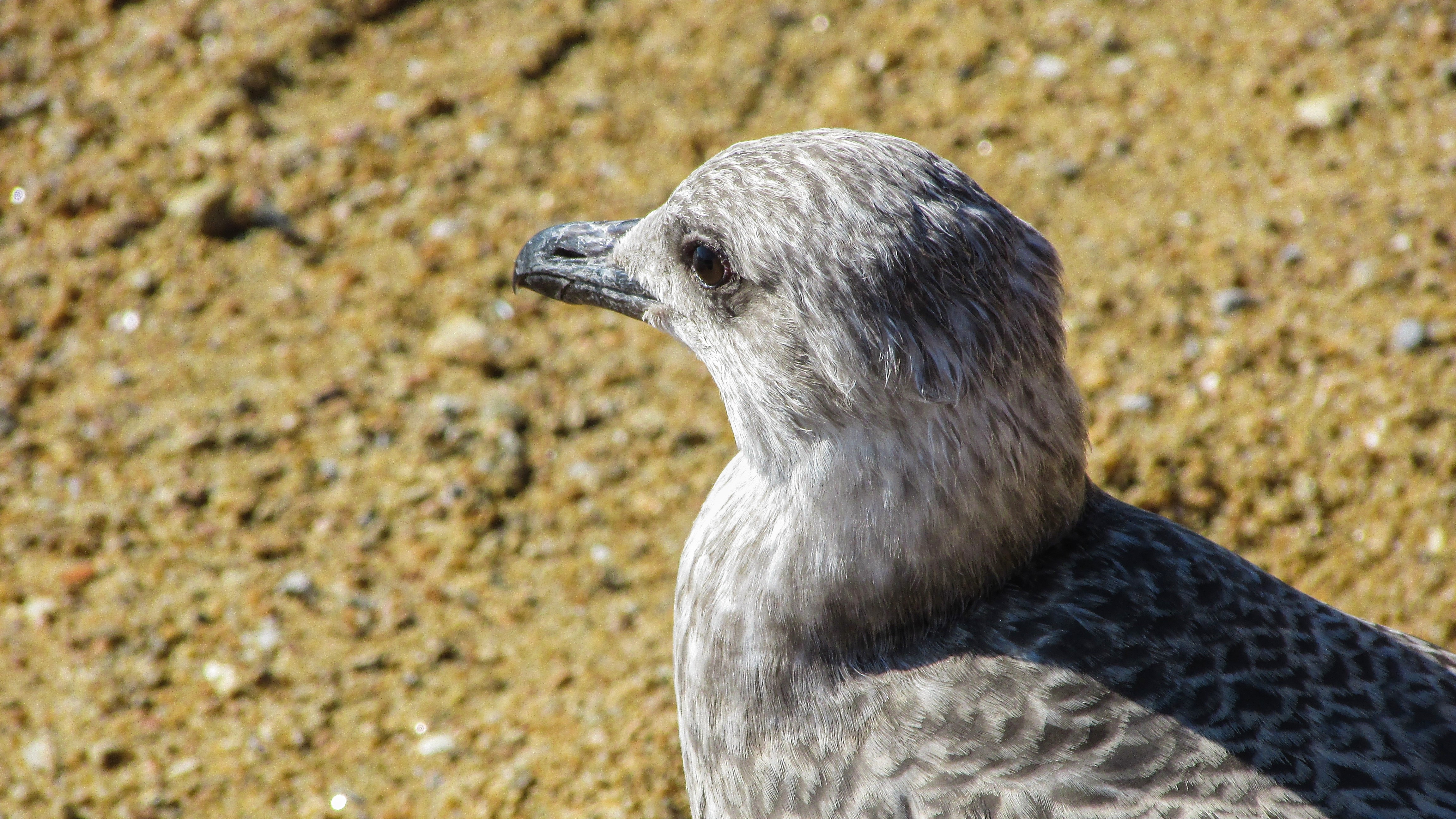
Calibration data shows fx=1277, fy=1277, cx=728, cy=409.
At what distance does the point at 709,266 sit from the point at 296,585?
2038mm

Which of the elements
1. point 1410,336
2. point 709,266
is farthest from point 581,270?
point 1410,336

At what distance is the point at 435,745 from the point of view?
139 inches

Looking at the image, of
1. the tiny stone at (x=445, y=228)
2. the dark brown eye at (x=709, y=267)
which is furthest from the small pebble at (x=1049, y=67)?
the dark brown eye at (x=709, y=267)

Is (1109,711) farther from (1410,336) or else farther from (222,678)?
(222,678)

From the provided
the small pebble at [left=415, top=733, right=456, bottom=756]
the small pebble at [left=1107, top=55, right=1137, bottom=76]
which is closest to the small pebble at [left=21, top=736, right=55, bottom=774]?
the small pebble at [left=415, top=733, right=456, bottom=756]

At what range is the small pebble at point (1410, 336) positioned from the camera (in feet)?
13.3

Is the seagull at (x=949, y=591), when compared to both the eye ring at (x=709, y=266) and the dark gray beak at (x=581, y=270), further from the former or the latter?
the dark gray beak at (x=581, y=270)

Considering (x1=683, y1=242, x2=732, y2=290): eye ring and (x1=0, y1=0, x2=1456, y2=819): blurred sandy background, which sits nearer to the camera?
(x1=683, y1=242, x2=732, y2=290): eye ring

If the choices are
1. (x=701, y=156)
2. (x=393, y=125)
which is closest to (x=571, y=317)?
(x=701, y=156)

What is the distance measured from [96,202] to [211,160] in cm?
45

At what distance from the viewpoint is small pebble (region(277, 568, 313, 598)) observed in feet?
12.9

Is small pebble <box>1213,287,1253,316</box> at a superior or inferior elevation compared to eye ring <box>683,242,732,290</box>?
inferior

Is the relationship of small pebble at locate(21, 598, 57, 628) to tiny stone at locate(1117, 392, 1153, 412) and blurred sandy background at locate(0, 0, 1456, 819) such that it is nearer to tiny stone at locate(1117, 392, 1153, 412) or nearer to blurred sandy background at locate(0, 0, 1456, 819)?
blurred sandy background at locate(0, 0, 1456, 819)

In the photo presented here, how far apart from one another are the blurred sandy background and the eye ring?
1424mm
